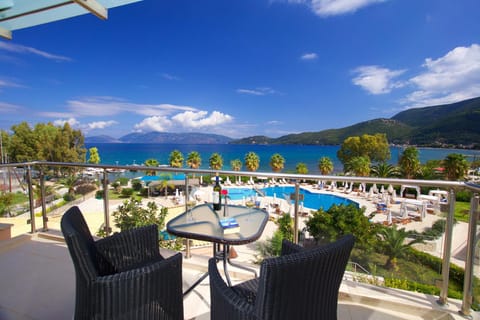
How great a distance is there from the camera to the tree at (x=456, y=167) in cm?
2153

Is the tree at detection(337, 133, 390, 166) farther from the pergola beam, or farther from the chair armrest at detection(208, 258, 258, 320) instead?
the chair armrest at detection(208, 258, 258, 320)

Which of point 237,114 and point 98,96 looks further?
point 237,114

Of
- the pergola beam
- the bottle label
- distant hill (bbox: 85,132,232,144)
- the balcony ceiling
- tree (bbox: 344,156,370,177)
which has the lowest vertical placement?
tree (bbox: 344,156,370,177)

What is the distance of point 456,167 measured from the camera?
21703 millimetres

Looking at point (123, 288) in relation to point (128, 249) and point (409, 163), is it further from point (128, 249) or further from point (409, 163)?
point (409, 163)

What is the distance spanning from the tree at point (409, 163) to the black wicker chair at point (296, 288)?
102ft

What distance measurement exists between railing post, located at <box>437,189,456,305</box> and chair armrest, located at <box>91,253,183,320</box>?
2169 millimetres

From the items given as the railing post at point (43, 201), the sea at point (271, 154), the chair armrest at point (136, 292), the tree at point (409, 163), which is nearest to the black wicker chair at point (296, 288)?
the chair armrest at point (136, 292)

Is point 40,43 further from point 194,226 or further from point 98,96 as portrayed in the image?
point 194,226

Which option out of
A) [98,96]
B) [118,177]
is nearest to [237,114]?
[98,96]

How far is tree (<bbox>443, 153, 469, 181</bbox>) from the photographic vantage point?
21.5 metres

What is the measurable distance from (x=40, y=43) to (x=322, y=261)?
42825 millimetres

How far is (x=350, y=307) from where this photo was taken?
1.95 metres

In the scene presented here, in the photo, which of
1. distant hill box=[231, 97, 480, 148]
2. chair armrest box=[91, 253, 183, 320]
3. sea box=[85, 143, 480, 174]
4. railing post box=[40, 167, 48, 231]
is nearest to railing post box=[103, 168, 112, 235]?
railing post box=[40, 167, 48, 231]
